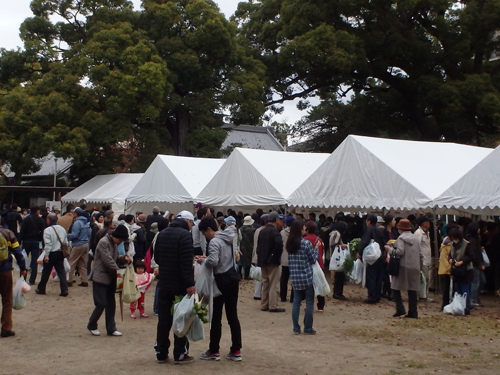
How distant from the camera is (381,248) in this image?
11203mm

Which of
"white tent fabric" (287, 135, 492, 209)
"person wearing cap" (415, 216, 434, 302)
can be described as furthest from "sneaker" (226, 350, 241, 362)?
"white tent fabric" (287, 135, 492, 209)

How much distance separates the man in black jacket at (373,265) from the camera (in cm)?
1116

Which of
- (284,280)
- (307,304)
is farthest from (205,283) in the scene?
(284,280)

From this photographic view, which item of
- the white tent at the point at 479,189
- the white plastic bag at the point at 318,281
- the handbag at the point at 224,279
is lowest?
the white plastic bag at the point at 318,281

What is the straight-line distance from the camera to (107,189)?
25047mm

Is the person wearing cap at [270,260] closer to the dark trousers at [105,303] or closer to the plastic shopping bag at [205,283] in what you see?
the dark trousers at [105,303]

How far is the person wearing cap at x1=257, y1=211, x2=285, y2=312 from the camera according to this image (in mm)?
10258

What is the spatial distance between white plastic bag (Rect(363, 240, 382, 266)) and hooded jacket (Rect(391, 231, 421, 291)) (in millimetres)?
1204

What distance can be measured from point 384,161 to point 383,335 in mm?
5654

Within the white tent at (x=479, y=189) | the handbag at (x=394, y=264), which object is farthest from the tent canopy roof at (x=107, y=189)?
the handbag at (x=394, y=264)

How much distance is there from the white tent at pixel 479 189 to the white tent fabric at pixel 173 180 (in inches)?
364

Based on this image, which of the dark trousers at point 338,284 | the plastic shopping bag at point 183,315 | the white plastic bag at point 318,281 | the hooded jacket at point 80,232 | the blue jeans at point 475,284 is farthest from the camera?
the hooded jacket at point 80,232

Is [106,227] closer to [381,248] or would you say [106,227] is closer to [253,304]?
[253,304]

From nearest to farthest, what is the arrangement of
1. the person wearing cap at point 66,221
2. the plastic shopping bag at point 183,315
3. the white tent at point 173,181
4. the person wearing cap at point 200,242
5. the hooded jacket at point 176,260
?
the plastic shopping bag at point 183,315, the hooded jacket at point 176,260, the person wearing cap at point 200,242, the person wearing cap at point 66,221, the white tent at point 173,181
